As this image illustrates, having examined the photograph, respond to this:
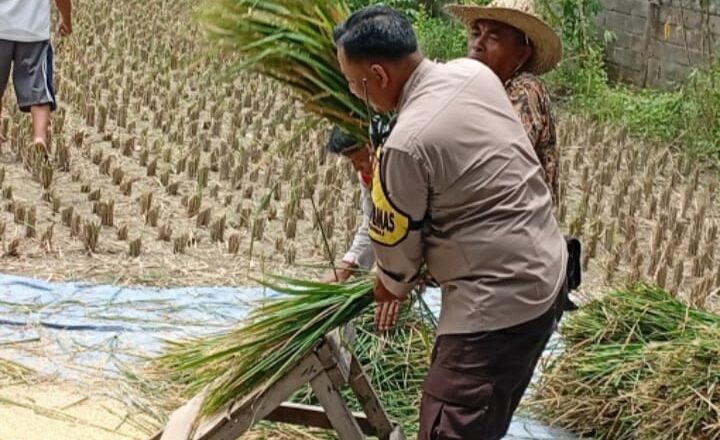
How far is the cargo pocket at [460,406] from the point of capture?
291cm

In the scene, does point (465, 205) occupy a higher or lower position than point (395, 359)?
higher

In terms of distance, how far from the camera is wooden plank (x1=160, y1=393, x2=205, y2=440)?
3.20m

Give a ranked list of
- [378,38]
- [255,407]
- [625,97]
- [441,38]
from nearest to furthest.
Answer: [378,38], [255,407], [625,97], [441,38]

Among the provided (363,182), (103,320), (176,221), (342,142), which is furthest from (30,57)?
(342,142)

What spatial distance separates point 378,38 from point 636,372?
1725 millimetres

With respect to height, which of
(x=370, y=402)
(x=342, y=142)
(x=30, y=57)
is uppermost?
(x=342, y=142)

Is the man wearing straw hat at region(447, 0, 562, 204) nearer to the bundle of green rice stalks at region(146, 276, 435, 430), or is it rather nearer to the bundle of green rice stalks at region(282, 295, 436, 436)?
the bundle of green rice stalks at region(146, 276, 435, 430)

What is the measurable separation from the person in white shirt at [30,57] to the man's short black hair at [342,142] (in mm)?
3372

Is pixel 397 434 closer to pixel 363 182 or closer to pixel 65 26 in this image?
pixel 363 182

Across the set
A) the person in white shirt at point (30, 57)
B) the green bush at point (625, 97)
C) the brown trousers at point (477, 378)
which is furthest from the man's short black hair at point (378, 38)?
the green bush at point (625, 97)

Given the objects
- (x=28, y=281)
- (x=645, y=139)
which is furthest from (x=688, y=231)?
(x=28, y=281)

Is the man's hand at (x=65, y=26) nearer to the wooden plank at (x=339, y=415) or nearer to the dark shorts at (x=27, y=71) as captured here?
the dark shorts at (x=27, y=71)

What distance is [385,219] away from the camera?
279 centimetres

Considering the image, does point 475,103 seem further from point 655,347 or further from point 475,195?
point 655,347
